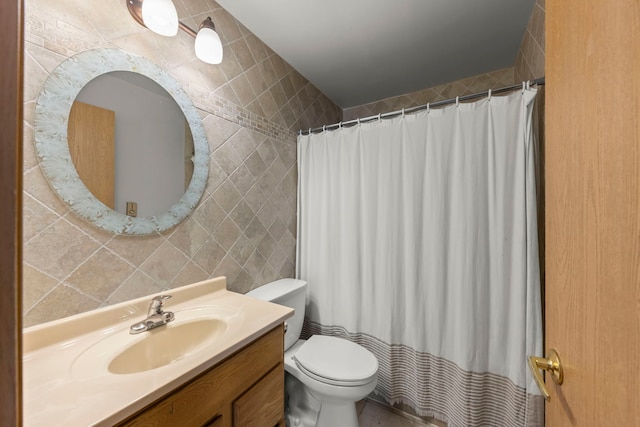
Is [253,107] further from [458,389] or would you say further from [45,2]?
[458,389]

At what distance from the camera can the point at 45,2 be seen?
80 centimetres

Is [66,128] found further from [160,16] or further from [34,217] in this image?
[160,16]

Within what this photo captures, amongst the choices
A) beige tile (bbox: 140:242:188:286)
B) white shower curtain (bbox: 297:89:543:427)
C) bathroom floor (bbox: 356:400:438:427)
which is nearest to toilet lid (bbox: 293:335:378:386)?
white shower curtain (bbox: 297:89:543:427)

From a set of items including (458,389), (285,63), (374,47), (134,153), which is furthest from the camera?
(285,63)

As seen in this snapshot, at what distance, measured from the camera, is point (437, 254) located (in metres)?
1.41

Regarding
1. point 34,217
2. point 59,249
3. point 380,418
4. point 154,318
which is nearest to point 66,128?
point 34,217

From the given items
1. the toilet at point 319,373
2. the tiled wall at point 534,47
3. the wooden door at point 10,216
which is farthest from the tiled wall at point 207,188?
the tiled wall at point 534,47

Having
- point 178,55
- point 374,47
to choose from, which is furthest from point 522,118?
point 178,55

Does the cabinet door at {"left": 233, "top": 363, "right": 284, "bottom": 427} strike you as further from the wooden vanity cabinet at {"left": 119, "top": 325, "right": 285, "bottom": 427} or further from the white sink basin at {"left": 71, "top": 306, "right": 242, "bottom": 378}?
the white sink basin at {"left": 71, "top": 306, "right": 242, "bottom": 378}

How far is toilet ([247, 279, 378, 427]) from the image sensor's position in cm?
121

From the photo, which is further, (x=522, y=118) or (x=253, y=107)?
(x=253, y=107)

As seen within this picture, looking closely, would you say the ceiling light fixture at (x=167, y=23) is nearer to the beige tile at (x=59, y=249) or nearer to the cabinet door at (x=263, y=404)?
the beige tile at (x=59, y=249)

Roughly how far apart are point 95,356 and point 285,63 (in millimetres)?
1912

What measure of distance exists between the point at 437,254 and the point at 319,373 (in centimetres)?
91
